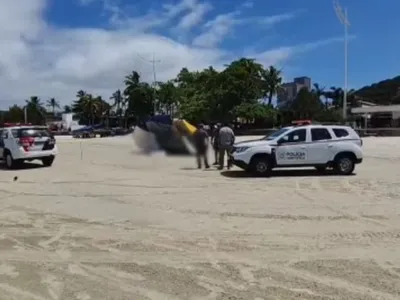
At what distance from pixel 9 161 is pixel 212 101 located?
168ft

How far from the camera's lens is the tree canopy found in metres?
71.8

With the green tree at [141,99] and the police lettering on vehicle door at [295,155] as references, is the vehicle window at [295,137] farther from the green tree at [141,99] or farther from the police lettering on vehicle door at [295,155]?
the green tree at [141,99]

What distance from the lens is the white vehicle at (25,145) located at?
22328mm

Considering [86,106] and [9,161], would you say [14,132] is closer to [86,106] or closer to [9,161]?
[9,161]

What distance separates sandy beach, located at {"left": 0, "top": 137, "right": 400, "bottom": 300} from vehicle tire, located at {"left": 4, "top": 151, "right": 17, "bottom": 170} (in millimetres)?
7218

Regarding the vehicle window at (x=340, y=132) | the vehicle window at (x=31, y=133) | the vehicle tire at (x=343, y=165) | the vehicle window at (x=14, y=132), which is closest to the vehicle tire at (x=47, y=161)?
the vehicle window at (x=31, y=133)

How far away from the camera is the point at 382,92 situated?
484 feet

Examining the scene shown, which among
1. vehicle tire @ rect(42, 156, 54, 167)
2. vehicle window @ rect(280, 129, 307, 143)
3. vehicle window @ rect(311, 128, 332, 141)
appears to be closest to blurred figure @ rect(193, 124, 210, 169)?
vehicle window @ rect(280, 129, 307, 143)

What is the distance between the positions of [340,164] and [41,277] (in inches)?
546

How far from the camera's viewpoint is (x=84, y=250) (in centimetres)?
769

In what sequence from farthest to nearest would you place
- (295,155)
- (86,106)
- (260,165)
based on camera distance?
1. (86,106)
2. (295,155)
3. (260,165)

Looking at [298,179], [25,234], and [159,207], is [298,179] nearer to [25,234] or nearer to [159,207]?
[159,207]

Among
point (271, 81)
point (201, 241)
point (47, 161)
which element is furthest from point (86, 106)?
point (201, 241)

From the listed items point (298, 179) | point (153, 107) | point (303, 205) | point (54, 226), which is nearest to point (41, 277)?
point (54, 226)
